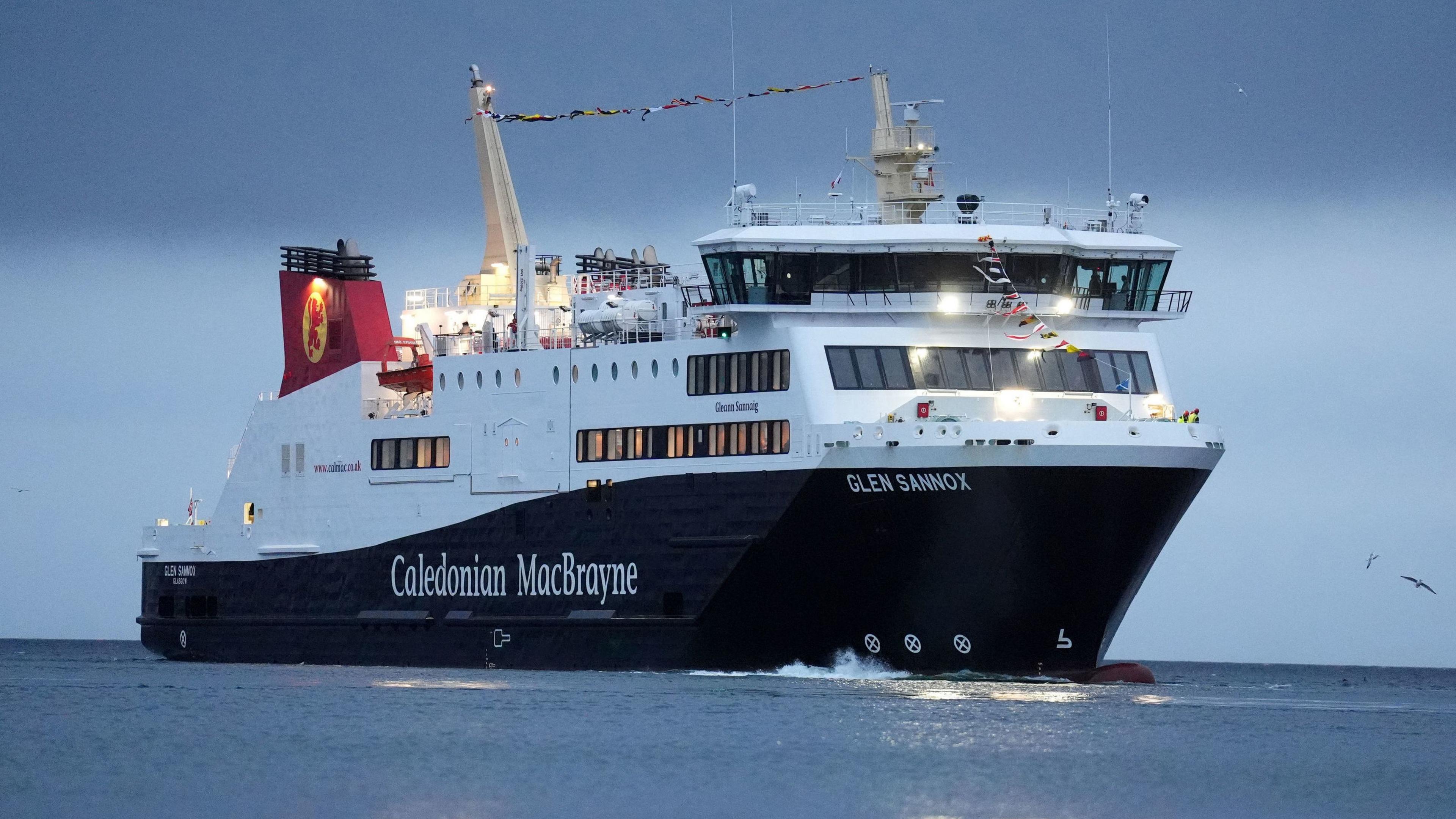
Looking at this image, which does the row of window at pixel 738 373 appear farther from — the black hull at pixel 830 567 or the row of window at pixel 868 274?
the black hull at pixel 830 567

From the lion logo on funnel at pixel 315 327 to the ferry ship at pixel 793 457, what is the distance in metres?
1.89

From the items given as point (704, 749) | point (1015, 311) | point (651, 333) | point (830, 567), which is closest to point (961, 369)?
point (1015, 311)

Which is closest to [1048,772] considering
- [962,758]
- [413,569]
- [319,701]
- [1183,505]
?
[962,758]

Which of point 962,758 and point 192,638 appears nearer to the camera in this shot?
point 962,758

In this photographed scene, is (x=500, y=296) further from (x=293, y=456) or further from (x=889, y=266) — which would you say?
(x=889, y=266)

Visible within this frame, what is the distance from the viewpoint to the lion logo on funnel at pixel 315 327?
2084 inches

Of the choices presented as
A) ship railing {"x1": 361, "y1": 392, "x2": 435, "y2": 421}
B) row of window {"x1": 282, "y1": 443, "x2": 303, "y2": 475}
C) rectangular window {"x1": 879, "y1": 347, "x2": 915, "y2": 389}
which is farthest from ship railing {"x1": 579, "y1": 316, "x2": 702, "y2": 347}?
row of window {"x1": 282, "y1": 443, "x2": 303, "y2": 475}

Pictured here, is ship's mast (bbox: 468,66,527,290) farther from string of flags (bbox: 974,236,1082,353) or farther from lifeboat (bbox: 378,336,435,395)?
string of flags (bbox: 974,236,1082,353)

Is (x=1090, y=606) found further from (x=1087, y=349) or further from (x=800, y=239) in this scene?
(x=800, y=239)

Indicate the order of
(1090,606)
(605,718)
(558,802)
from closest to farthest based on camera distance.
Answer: (558,802) → (605,718) → (1090,606)

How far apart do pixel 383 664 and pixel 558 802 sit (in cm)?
2103

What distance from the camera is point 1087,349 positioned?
43.0 m

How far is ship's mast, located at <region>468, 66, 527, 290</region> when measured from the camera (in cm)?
5434

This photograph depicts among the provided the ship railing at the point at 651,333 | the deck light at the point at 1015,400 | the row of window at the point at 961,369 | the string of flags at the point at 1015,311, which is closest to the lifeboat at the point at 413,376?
the ship railing at the point at 651,333
